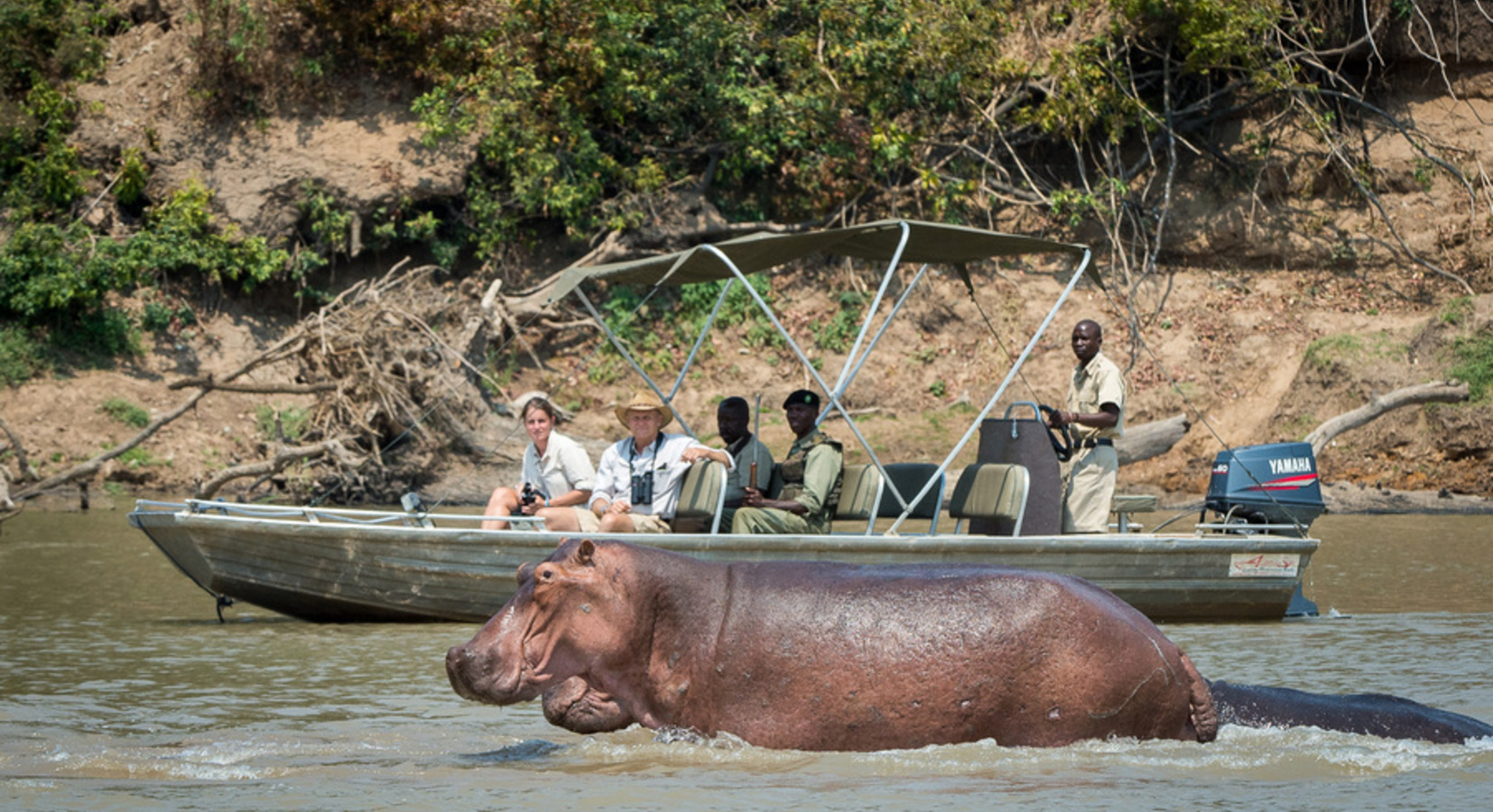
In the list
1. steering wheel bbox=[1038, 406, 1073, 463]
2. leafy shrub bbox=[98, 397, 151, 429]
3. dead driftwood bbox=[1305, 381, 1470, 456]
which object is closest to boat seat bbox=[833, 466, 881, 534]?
steering wheel bbox=[1038, 406, 1073, 463]

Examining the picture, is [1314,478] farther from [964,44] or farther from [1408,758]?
[964,44]

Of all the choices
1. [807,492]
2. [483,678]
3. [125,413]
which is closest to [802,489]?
[807,492]

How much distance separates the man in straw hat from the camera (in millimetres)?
9031

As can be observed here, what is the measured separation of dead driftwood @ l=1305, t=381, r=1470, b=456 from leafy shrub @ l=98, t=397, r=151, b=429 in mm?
13687

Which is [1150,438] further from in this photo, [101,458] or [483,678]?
[483,678]

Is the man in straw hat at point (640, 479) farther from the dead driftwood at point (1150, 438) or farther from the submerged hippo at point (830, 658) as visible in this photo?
the dead driftwood at point (1150, 438)

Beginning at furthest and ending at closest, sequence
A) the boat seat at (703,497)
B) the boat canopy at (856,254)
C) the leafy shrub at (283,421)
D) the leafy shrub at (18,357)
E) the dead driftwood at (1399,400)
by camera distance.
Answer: the leafy shrub at (18,357)
the leafy shrub at (283,421)
the dead driftwood at (1399,400)
the boat canopy at (856,254)
the boat seat at (703,497)

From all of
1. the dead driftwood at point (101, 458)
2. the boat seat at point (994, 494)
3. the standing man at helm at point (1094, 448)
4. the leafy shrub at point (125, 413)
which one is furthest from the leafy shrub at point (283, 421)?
the standing man at helm at point (1094, 448)

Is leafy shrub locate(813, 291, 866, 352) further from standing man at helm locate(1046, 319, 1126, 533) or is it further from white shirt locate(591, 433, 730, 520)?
white shirt locate(591, 433, 730, 520)

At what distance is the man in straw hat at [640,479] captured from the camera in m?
9.03

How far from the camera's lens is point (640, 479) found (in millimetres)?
9227

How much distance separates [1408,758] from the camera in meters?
4.91

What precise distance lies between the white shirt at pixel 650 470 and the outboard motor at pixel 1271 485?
3.61 m

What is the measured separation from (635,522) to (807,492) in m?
1.04
